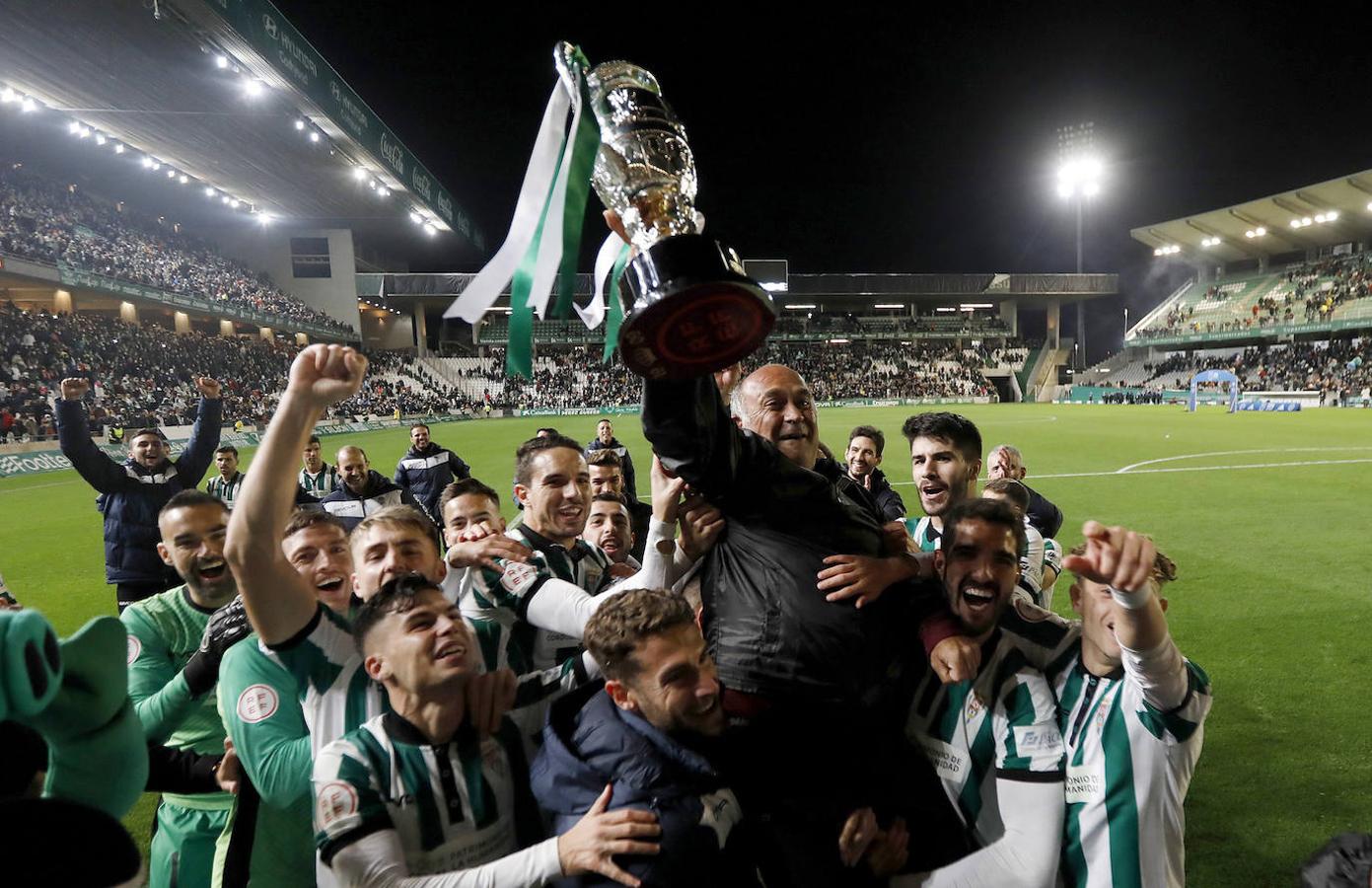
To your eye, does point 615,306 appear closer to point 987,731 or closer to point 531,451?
point 987,731

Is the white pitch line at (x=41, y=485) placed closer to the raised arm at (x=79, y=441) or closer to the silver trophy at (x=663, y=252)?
the raised arm at (x=79, y=441)

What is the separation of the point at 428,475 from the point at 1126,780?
7371 mm

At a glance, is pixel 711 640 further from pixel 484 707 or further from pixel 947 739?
pixel 947 739

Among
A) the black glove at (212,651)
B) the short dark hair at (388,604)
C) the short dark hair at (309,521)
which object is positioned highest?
the short dark hair at (309,521)

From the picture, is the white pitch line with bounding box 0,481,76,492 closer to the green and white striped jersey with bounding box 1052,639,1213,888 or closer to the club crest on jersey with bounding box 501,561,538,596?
the club crest on jersey with bounding box 501,561,538,596

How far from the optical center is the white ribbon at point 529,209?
176 centimetres

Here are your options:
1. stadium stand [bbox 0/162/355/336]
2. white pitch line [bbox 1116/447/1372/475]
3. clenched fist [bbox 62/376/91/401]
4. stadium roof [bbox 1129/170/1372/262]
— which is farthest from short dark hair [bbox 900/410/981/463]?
stadium roof [bbox 1129/170/1372/262]

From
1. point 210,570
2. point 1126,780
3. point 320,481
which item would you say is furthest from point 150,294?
point 1126,780

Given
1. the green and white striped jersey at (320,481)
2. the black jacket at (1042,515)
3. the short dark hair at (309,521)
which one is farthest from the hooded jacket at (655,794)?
the green and white striped jersey at (320,481)

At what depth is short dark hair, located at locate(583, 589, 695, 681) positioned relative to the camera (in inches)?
71.1

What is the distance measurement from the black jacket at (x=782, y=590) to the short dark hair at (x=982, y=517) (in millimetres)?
441

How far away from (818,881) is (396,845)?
1042mm

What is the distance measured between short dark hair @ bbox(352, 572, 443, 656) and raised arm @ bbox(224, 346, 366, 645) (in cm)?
26

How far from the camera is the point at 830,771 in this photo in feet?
6.12
